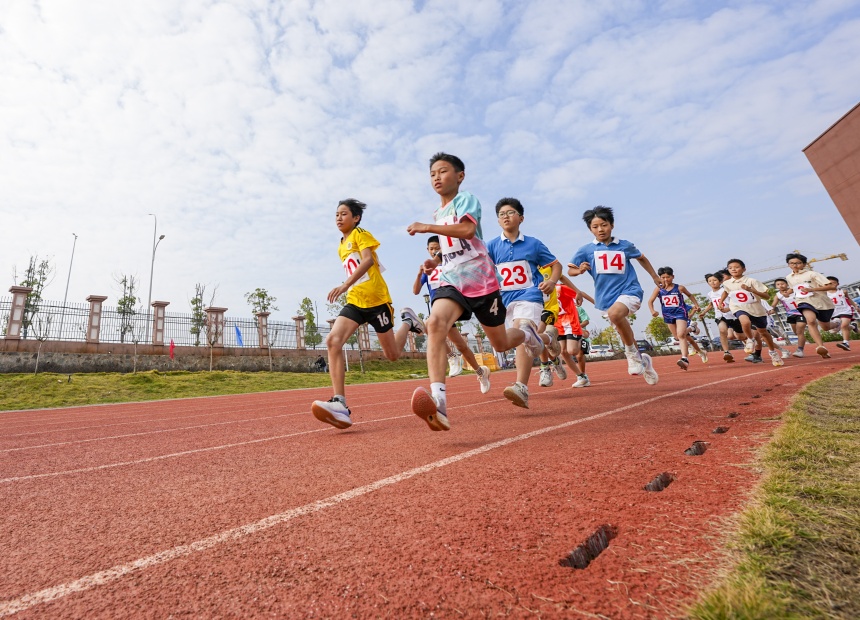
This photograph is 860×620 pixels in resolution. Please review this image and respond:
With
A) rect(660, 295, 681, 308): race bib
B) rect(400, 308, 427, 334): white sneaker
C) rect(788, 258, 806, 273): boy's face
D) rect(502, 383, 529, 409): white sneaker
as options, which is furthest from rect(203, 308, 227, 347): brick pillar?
rect(788, 258, 806, 273): boy's face

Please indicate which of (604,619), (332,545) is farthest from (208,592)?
(604,619)

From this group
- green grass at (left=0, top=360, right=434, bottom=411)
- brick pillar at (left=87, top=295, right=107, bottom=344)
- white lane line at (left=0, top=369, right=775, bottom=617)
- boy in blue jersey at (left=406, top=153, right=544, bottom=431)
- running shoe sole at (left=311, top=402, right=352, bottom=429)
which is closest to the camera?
white lane line at (left=0, top=369, right=775, bottom=617)

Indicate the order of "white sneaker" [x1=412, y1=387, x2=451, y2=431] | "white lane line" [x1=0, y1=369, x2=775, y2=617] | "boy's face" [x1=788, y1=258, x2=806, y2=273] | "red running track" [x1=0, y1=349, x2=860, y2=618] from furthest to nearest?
"boy's face" [x1=788, y1=258, x2=806, y2=273], "white sneaker" [x1=412, y1=387, x2=451, y2=431], "white lane line" [x1=0, y1=369, x2=775, y2=617], "red running track" [x1=0, y1=349, x2=860, y2=618]

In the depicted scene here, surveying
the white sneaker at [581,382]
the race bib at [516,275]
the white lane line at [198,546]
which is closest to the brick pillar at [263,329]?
the white sneaker at [581,382]

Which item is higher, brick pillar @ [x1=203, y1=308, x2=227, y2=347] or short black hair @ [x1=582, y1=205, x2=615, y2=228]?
brick pillar @ [x1=203, y1=308, x2=227, y2=347]

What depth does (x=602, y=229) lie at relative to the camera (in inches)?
217

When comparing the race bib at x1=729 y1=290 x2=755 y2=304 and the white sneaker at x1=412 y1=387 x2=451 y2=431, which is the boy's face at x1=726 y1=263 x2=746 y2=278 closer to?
the race bib at x1=729 y1=290 x2=755 y2=304

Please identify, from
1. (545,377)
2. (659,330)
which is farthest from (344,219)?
(659,330)

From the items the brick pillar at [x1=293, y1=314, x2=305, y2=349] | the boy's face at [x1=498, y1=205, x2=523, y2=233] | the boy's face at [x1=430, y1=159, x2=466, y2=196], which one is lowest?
the boy's face at [x1=430, y1=159, x2=466, y2=196]

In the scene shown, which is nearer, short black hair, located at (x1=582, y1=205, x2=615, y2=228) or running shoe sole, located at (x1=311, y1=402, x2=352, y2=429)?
running shoe sole, located at (x1=311, y1=402, x2=352, y2=429)

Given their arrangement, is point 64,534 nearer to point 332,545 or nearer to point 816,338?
point 332,545

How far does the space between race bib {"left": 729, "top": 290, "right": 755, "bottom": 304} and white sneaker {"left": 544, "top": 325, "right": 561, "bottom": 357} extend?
15.4ft

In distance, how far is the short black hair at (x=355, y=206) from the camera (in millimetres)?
4617

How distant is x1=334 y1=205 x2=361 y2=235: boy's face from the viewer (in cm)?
456
